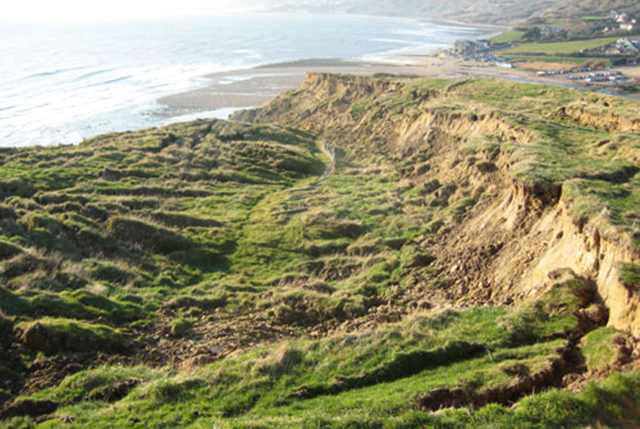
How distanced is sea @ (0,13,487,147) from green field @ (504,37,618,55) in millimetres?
22931

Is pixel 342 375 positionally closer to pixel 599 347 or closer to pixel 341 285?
pixel 599 347

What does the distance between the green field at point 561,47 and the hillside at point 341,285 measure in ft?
239

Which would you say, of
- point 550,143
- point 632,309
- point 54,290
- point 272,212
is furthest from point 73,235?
point 550,143

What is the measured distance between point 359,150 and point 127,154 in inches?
713

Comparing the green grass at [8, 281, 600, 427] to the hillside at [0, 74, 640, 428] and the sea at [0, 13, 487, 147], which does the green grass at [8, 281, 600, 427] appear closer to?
the hillside at [0, 74, 640, 428]

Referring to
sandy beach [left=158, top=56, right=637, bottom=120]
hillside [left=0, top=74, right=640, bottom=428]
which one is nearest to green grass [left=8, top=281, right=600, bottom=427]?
hillside [left=0, top=74, right=640, bottom=428]

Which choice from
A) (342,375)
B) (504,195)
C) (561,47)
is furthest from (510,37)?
(342,375)

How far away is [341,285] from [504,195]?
7.91 m

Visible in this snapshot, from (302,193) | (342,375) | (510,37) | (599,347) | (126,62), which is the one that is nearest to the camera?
(599,347)

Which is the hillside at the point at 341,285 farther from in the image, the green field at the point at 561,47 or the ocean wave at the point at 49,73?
the green field at the point at 561,47

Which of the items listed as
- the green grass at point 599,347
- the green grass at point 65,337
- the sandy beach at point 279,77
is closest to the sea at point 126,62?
the sandy beach at point 279,77

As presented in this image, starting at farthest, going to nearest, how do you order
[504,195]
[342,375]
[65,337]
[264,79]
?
[264,79] → [504,195] → [65,337] → [342,375]

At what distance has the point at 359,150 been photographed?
3872 cm

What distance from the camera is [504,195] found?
62.5 ft
